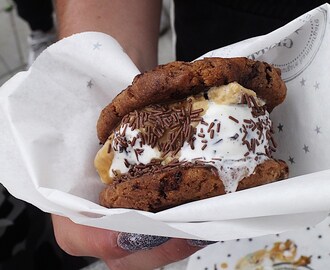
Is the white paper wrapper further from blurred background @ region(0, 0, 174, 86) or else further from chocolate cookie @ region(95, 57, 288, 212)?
blurred background @ region(0, 0, 174, 86)

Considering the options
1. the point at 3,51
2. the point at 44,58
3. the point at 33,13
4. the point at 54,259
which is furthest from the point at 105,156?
the point at 3,51

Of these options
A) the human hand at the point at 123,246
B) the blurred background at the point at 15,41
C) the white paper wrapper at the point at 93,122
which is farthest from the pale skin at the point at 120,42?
the blurred background at the point at 15,41

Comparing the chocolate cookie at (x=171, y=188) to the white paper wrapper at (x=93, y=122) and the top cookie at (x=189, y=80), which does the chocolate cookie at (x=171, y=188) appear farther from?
the top cookie at (x=189, y=80)

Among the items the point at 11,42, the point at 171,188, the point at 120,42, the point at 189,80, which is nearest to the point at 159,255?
the point at 171,188

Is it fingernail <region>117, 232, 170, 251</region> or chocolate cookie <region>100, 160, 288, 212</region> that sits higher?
chocolate cookie <region>100, 160, 288, 212</region>

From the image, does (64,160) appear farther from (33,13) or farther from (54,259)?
(33,13)

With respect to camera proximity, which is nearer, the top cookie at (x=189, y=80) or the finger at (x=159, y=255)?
the top cookie at (x=189, y=80)

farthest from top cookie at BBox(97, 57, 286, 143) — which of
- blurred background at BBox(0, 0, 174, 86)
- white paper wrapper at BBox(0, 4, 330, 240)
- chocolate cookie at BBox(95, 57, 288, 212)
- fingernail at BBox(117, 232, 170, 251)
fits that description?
blurred background at BBox(0, 0, 174, 86)
